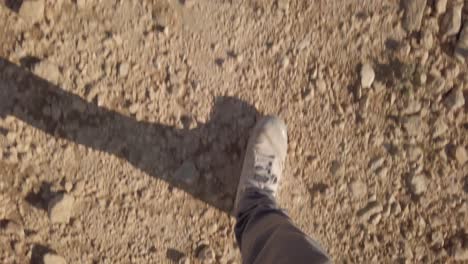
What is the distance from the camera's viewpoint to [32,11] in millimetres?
1967

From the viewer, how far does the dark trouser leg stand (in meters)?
1.56

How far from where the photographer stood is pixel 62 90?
6.61ft

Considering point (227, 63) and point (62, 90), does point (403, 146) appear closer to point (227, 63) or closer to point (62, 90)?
point (227, 63)

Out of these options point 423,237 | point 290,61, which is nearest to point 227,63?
point 290,61

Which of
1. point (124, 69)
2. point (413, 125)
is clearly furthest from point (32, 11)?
point (413, 125)

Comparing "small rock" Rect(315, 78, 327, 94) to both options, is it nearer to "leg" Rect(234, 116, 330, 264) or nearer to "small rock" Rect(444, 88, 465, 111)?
"leg" Rect(234, 116, 330, 264)

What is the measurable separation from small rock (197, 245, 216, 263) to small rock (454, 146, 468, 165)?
1.02 metres

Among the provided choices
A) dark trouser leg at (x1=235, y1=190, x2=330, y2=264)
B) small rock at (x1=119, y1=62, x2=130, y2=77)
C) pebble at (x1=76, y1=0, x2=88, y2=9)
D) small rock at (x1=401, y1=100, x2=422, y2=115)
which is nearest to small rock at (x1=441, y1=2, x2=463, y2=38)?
small rock at (x1=401, y1=100, x2=422, y2=115)

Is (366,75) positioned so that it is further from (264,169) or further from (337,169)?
(264,169)

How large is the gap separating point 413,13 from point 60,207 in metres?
1.49

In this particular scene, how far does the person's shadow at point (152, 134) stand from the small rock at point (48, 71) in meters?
0.02

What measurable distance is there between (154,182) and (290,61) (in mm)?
679

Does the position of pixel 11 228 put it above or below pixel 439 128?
below

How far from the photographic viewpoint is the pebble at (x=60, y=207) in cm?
203
